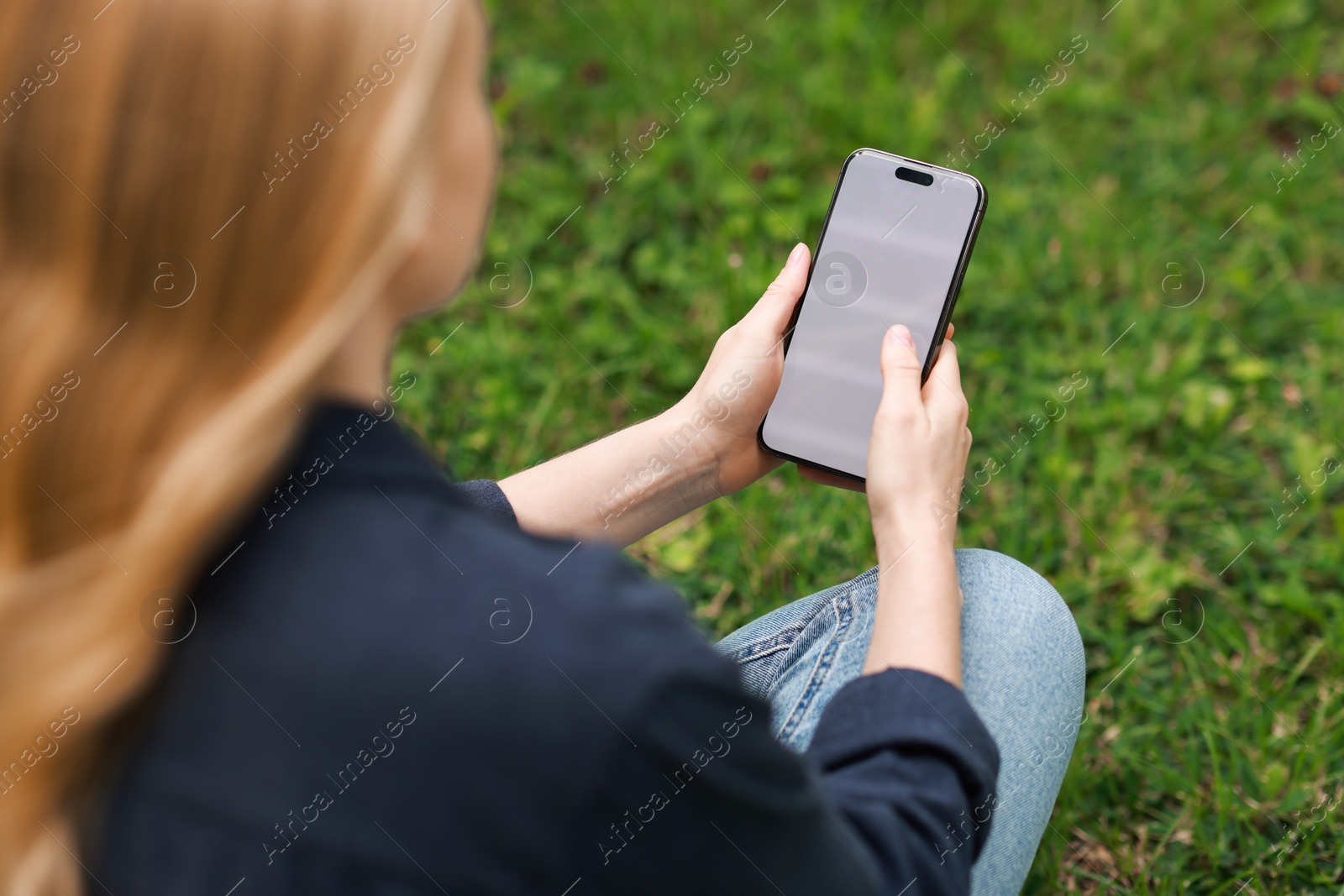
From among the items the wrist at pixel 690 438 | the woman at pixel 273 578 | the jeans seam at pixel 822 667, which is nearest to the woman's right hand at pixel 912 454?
the jeans seam at pixel 822 667

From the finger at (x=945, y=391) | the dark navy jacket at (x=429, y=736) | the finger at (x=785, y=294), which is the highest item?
the dark navy jacket at (x=429, y=736)

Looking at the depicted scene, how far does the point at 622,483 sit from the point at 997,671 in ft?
2.22

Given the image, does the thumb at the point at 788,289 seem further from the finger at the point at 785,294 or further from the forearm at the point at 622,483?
the forearm at the point at 622,483

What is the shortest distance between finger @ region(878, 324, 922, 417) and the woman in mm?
705

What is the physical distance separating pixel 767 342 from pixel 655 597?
84 centimetres

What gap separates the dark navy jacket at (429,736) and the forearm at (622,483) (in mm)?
719

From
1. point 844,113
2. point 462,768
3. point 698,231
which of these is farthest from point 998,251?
point 462,768

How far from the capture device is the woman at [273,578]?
76cm

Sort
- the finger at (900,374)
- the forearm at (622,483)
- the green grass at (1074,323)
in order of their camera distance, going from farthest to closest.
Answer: the green grass at (1074,323), the forearm at (622,483), the finger at (900,374)

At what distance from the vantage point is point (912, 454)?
142 cm

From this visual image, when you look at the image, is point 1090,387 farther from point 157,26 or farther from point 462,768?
point 157,26

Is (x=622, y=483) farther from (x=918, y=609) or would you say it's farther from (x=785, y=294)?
(x=918, y=609)

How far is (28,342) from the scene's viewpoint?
76 cm

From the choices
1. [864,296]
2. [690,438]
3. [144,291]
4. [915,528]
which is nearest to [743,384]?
[690,438]
